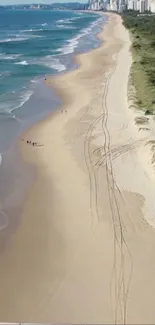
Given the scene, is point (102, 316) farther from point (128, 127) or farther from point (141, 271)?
point (128, 127)

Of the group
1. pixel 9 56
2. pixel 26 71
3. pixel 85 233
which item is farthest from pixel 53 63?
pixel 85 233

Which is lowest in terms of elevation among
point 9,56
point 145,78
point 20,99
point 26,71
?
point 20,99

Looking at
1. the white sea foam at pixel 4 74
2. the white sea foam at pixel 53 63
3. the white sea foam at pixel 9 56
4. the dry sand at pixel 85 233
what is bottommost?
the dry sand at pixel 85 233

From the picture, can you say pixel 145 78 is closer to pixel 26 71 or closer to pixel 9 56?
pixel 26 71

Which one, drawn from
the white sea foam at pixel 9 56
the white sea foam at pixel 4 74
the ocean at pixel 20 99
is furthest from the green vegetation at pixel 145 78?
the white sea foam at pixel 9 56

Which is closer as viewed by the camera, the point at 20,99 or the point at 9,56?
the point at 20,99

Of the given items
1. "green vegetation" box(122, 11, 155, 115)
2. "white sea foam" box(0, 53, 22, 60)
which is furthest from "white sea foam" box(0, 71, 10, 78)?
"green vegetation" box(122, 11, 155, 115)

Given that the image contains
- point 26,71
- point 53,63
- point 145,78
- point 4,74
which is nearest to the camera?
point 145,78

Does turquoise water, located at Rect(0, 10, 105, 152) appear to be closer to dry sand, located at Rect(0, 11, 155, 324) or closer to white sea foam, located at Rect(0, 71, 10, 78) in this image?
white sea foam, located at Rect(0, 71, 10, 78)

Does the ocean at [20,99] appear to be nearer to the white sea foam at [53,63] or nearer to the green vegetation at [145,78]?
the white sea foam at [53,63]

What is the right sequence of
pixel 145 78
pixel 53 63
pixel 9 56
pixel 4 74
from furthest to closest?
1. pixel 9 56
2. pixel 53 63
3. pixel 4 74
4. pixel 145 78
